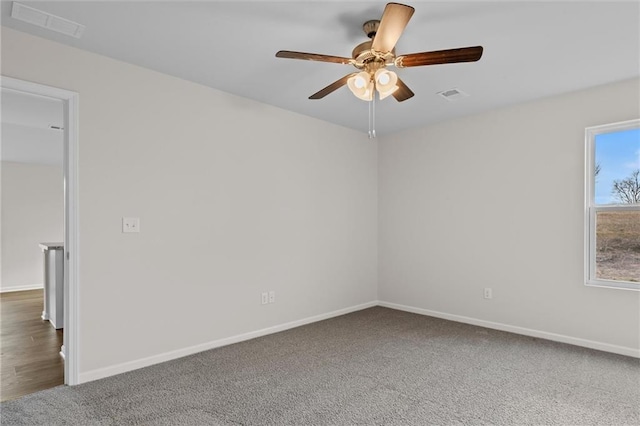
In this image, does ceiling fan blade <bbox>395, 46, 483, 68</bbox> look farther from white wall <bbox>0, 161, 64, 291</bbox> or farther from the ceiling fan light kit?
white wall <bbox>0, 161, 64, 291</bbox>

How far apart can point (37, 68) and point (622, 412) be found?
14.4 feet

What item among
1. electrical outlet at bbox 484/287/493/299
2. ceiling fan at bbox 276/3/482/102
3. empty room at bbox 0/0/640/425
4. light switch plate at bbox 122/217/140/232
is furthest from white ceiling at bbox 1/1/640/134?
electrical outlet at bbox 484/287/493/299

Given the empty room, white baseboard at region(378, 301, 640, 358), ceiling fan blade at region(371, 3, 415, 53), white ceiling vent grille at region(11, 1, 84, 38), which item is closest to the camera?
ceiling fan blade at region(371, 3, 415, 53)

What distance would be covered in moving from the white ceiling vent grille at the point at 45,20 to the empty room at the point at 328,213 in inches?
0.8

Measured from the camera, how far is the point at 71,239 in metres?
2.62

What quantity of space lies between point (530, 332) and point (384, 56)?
3.16m

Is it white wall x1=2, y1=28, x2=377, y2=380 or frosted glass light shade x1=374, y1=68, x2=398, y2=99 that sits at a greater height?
frosted glass light shade x1=374, y1=68, x2=398, y2=99

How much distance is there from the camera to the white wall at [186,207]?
2697 mm

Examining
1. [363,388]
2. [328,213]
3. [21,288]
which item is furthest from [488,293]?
[21,288]

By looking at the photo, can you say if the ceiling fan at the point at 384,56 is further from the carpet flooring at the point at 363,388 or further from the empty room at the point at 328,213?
the carpet flooring at the point at 363,388

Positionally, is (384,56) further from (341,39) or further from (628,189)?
(628,189)

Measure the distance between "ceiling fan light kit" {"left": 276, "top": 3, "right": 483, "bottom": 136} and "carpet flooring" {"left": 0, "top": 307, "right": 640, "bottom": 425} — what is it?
6.65 ft

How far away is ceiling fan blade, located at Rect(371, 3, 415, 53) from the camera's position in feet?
5.74

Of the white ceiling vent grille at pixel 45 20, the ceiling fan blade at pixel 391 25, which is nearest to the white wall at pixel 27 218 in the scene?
the white ceiling vent grille at pixel 45 20
